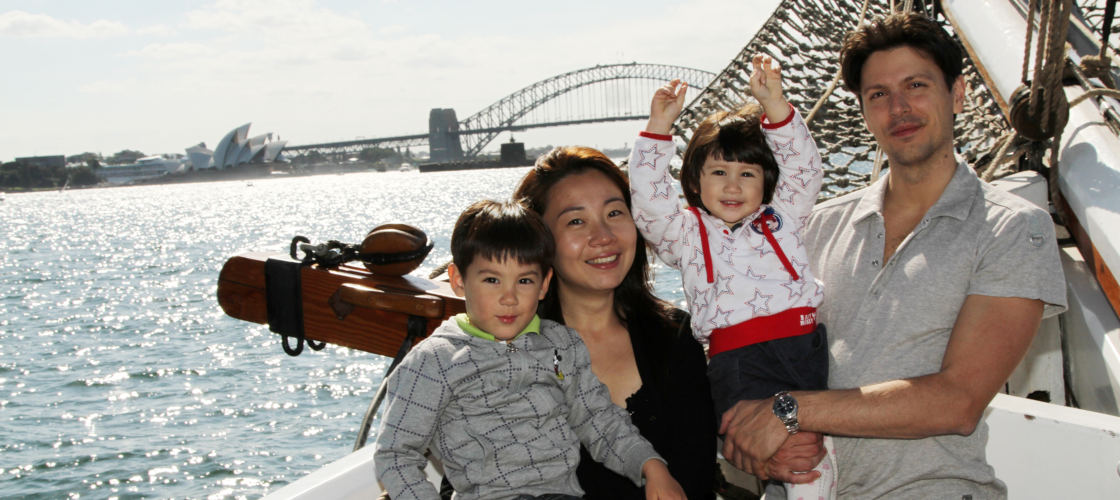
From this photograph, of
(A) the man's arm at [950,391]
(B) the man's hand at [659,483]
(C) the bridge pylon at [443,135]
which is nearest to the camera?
(A) the man's arm at [950,391]

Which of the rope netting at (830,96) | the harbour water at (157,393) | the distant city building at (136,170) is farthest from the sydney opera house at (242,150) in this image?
the rope netting at (830,96)

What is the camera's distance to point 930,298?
1.36m

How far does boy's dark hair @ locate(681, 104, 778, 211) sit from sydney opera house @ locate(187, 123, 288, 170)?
228 ft

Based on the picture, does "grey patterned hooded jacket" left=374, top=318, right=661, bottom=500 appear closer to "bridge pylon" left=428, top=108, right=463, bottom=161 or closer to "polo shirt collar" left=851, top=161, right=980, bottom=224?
"polo shirt collar" left=851, top=161, right=980, bottom=224

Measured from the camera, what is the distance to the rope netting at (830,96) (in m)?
→ 2.86

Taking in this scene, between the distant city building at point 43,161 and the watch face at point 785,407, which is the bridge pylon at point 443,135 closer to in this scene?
the distant city building at point 43,161

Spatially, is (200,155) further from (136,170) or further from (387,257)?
(387,257)

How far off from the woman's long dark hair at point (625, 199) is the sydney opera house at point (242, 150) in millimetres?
69161

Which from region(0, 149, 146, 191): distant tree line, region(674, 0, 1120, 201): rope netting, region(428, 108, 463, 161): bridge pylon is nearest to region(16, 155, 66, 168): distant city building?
region(0, 149, 146, 191): distant tree line

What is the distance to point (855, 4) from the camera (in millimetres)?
5352

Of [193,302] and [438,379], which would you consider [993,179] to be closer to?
[438,379]

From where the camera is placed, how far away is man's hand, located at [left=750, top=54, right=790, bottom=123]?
1.47 m

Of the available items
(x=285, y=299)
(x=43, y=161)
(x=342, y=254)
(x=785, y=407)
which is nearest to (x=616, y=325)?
(x=785, y=407)

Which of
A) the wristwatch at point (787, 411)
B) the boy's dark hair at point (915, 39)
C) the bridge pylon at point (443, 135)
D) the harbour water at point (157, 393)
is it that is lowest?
the harbour water at point (157, 393)
